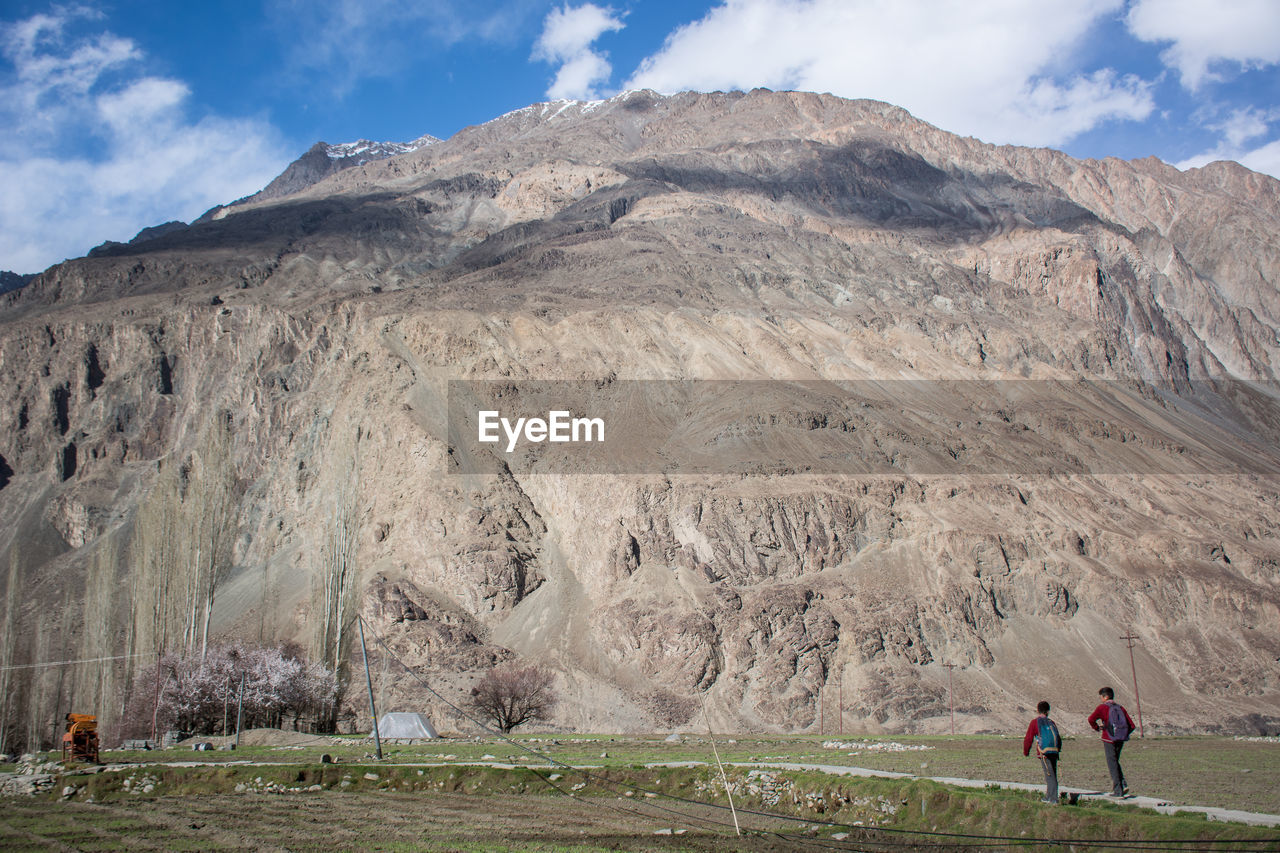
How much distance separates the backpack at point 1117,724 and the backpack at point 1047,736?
34.8 inches

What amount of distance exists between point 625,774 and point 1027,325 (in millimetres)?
129375

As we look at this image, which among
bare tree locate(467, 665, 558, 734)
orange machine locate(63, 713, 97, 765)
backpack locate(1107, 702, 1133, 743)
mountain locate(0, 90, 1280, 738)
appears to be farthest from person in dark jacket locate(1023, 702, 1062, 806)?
mountain locate(0, 90, 1280, 738)

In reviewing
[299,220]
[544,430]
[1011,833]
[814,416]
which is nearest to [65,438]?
[544,430]

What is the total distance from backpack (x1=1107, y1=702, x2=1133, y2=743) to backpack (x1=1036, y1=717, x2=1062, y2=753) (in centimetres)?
88

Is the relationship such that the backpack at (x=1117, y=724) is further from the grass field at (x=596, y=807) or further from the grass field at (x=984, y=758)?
the grass field at (x=984, y=758)

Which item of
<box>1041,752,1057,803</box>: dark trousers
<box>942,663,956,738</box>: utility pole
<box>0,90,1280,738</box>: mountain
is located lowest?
<box>942,663,956,738</box>: utility pole

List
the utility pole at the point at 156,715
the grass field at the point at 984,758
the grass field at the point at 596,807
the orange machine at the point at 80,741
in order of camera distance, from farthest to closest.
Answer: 1. the utility pole at the point at 156,715
2. the orange machine at the point at 80,741
3. the grass field at the point at 984,758
4. the grass field at the point at 596,807

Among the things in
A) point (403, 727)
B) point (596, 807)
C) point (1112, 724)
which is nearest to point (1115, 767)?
point (1112, 724)

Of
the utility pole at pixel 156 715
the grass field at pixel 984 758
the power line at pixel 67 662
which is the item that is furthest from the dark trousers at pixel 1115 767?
the power line at pixel 67 662

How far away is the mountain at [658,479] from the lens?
2675 inches

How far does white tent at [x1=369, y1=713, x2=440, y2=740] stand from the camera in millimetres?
49438

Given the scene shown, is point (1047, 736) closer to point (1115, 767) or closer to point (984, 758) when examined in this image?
point (1115, 767)

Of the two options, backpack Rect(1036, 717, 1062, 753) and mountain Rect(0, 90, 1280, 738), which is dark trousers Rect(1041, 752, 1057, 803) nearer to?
backpack Rect(1036, 717, 1062, 753)

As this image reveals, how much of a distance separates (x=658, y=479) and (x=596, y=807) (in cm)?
6291
